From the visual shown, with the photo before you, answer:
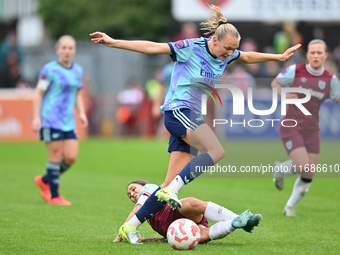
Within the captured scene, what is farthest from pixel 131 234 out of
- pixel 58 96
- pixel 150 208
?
pixel 58 96

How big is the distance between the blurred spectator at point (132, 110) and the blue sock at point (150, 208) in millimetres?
19596

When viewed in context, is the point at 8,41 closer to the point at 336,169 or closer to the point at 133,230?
the point at 336,169

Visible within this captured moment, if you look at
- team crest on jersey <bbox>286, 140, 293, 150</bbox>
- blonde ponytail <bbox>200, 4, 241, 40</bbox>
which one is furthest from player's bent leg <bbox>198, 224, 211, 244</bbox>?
team crest on jersey <bbox>286, 140, 293, 150</bbox>

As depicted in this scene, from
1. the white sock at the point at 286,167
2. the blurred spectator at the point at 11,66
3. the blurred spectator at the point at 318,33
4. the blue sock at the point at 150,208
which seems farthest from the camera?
the blurred spectator at the point at 11,66

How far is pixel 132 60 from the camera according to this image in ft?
94.4

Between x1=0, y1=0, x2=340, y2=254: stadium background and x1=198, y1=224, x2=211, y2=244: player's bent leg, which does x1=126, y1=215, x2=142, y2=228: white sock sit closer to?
x1=0, y1=0, x2=340, y2=254: stadium background

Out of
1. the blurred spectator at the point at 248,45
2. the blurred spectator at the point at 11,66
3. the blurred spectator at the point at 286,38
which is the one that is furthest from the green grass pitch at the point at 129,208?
the blurred spectator at the point at 11,66

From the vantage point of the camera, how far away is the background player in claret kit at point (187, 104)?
6977 mm

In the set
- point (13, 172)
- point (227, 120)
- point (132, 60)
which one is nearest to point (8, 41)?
point (132, 60)

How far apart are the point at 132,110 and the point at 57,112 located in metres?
15.9

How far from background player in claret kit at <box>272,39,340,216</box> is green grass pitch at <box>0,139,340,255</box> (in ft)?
1.36

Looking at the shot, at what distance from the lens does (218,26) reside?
7492 mm

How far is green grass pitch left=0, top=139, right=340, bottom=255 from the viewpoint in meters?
7.06

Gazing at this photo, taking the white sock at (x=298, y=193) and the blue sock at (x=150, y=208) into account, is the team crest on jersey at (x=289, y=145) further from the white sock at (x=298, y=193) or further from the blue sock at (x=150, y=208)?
the blue sock at (x=150, y=208)
